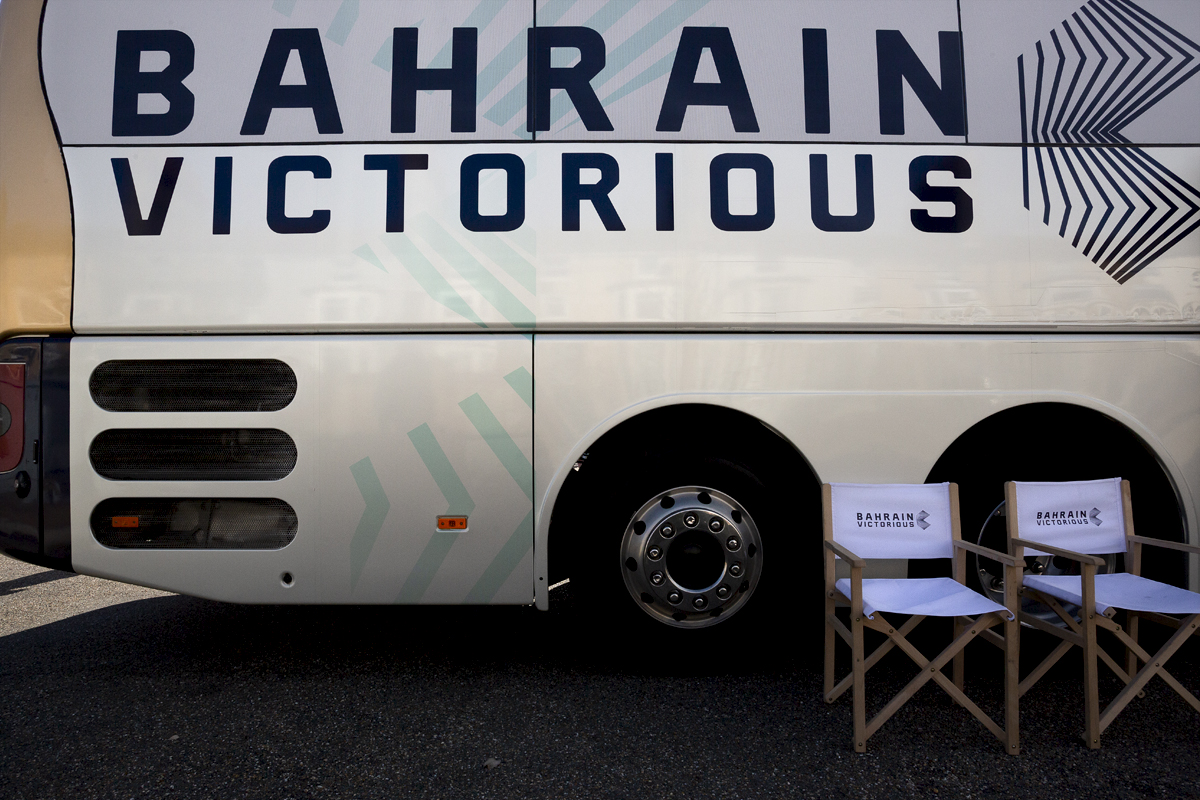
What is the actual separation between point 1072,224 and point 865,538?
1.63 m

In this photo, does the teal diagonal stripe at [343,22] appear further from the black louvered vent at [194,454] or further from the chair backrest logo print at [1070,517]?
the chair backrest logo print at [1070,517]

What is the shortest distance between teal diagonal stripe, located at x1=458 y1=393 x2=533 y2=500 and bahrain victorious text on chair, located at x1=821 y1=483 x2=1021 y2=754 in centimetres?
124

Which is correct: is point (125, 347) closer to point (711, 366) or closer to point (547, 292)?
point (547, 292)

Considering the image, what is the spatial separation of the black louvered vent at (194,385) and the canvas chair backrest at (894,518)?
7.76ft

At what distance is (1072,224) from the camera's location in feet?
9.47

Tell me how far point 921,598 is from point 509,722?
1657 mm

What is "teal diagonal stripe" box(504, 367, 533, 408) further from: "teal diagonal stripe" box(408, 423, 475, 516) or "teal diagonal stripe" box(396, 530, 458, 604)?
"teal diagonal stripe" box(396, 530, 458, 604)

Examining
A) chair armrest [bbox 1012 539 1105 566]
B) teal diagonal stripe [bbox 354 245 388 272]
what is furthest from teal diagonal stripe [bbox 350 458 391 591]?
chair armrest [bbox 1012 539 1105 566]

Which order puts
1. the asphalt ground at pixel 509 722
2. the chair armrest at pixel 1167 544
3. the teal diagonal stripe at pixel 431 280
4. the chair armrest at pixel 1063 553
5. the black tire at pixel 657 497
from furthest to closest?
the black tire at pixel 657 497
the teal diagonal stripe at pixel 431 280
the chair armrest at pixel 1167 544
the chair armrest at pixel 1063 553
the asphalt ground at pixel 509 722

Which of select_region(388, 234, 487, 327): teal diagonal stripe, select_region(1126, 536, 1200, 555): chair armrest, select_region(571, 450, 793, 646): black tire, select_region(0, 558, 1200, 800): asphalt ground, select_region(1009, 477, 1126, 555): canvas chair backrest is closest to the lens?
select_region(0, 558, 1200, 800): asphalt ground

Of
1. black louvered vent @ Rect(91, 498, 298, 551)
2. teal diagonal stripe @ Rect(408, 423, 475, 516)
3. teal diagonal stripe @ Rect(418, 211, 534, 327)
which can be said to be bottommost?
black louvered vent @ Rect(91, 498, 298, 551)

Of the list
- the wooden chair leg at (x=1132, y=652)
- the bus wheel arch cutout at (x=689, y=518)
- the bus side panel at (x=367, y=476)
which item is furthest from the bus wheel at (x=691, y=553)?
the wooden chair leg at (x=1132, y=652)

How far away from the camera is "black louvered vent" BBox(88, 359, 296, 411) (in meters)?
2.87

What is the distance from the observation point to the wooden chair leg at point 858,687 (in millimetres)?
2393
